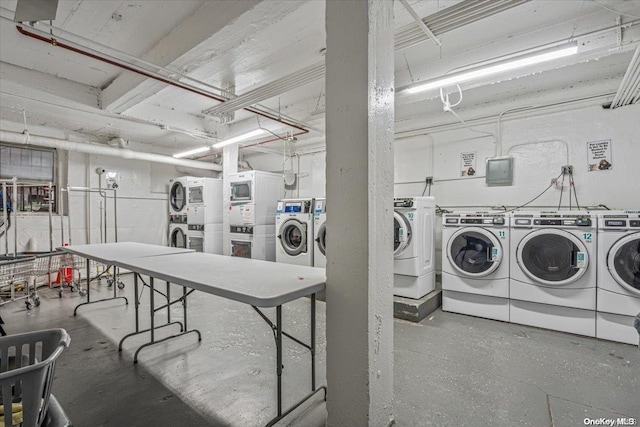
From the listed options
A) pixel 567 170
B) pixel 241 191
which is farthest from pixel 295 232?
pixel 567 170

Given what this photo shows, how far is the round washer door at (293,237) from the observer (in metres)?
4.69

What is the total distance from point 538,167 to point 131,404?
491cm

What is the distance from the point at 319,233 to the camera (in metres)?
4.45

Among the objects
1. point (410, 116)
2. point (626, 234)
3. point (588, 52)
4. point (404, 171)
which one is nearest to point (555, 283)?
point (626, 234)

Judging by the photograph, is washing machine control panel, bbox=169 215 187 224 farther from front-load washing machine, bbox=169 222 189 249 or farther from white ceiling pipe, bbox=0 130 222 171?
white ceiling pipe, bbox=0 130 222 171

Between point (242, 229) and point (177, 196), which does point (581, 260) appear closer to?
point (242, 229)

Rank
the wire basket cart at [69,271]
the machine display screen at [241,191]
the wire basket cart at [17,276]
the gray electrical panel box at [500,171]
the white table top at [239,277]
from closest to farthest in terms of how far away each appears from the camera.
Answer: the white table top at [239,277] < the wire basket cart at [17,276] < the gray electrical panel box at [500,171] < the wire basket cart at [69,271] < the machine display screen at [241,191]

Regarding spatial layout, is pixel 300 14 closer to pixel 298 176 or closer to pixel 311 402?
pixel 311 402

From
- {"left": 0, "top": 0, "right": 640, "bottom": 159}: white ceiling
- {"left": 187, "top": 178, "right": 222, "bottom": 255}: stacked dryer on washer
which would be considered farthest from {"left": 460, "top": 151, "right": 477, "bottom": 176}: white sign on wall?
{"left": 187, "top": 178, "right": 222, "bottom": 255}: stacked dryer on washer

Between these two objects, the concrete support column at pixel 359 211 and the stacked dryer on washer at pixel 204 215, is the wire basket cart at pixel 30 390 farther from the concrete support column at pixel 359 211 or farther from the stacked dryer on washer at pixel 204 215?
the stacked dryer on washer at pixel 204 215

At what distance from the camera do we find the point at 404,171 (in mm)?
4969

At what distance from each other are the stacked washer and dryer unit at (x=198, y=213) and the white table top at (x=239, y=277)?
3531mm

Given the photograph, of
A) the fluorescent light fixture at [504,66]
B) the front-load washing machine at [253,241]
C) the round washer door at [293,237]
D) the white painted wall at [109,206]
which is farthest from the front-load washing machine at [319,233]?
the white painted wall at [109,206]

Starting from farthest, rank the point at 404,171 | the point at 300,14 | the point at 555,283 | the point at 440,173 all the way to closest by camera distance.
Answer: the point at 404,171
the point at 440,173
the point at 555,283
the point at 300,14
